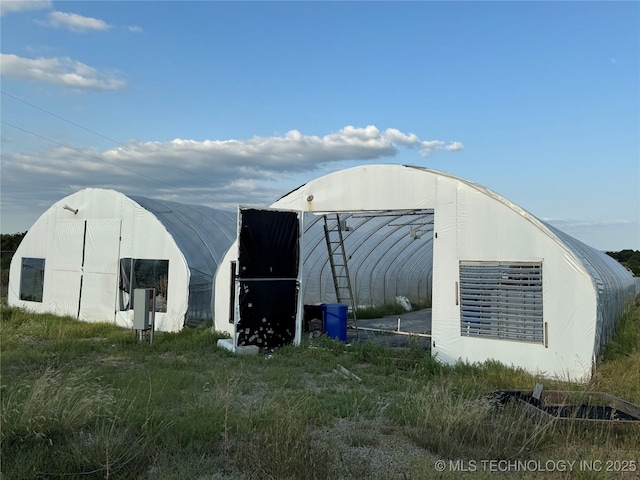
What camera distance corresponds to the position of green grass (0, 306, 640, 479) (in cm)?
455

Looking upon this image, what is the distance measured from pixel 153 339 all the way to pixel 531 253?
8.60 m

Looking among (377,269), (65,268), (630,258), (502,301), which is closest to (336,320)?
(502,301)

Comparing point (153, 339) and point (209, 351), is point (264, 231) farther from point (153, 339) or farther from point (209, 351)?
point (153, 339)

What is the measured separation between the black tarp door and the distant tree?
41.6m

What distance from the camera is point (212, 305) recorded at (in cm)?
1347

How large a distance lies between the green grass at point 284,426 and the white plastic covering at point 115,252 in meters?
4.96

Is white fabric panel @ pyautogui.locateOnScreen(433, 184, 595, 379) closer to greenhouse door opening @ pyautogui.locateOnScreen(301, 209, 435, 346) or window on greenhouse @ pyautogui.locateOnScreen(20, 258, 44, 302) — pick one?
greenhouse door opening @ pyautogui.locateOnScreen(301, 209, 435, 346)

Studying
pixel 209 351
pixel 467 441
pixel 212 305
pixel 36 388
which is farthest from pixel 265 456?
pixel 212 305

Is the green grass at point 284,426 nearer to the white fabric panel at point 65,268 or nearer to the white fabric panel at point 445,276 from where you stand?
the white fabric panel at point 445,276

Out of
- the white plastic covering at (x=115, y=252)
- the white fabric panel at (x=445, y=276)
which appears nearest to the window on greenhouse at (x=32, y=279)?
the white plastic covering at (x=115, y=252)

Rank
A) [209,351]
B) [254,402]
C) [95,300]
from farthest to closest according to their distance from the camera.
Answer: [95,300] → [209,351] → [254,402]

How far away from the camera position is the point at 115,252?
15102 millimetres

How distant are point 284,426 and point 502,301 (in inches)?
225

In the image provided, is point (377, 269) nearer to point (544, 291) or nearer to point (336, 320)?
point (336, 320)
